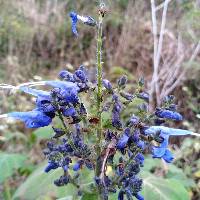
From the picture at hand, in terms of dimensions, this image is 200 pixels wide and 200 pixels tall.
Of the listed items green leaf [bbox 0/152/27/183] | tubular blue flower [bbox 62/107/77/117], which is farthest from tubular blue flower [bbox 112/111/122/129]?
green leaf [bbox 0/152/27/183]

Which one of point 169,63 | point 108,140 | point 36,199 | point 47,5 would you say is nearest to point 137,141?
point 108,140

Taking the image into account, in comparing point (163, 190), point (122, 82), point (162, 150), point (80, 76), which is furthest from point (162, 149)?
point (163, 190)

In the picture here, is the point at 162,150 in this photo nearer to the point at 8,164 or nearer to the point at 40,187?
the point at 40,187

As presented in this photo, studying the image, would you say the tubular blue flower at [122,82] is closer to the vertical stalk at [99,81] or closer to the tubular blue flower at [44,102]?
the vertical stalk at [99,81]

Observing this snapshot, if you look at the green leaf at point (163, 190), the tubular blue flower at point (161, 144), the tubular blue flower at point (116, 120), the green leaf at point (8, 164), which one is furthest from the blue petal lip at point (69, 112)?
the green leaf at point (8, 164)

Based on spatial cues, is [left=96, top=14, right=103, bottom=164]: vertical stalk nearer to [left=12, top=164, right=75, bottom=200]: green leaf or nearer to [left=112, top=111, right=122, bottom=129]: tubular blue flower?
[left=112, top=111, right=122, bottom=129]: tubular blue flower

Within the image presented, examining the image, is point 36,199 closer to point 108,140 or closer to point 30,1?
point 108,140
